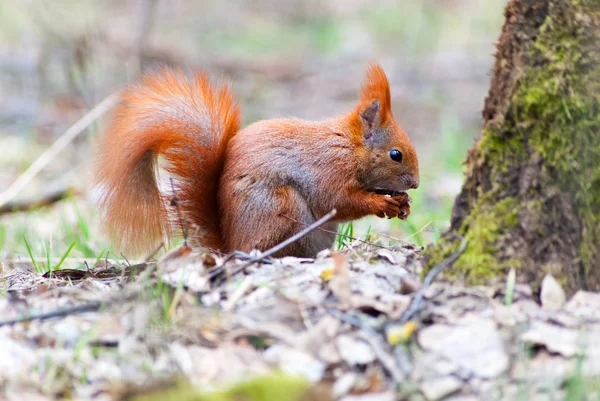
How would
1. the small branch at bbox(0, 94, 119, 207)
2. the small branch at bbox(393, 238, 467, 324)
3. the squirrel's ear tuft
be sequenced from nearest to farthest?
the small branch at bbox(393, 238, 467, 324) < the squirrel's ear tuft < the small branch at bbox(0, 94, 119, 207)

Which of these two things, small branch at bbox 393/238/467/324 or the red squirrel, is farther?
the red squirrel

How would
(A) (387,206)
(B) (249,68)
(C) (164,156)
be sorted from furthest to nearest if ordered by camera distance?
(B) (249,68) → (A) (387,206) → (C) (164,156)

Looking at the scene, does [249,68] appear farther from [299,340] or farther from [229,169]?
[299,340]

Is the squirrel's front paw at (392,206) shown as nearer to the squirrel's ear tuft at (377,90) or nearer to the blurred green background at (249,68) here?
the blurred green background at (249,68)

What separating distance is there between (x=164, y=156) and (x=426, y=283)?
4.13 ft

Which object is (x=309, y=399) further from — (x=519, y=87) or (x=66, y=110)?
(x=66, y=110)

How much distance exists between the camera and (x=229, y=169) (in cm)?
278

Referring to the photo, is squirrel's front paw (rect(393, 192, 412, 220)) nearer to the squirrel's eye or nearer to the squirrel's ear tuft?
the squirrel's eye

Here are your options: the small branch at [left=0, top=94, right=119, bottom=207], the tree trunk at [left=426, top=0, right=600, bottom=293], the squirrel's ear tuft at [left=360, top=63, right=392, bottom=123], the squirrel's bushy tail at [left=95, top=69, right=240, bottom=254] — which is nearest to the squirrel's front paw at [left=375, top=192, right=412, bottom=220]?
the squirrel's ear tuft at [left=360, top=63, right=392, bottom=123]

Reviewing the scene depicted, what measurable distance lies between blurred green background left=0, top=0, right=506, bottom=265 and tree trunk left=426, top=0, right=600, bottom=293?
91cm

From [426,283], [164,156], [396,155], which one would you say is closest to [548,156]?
[426,283]

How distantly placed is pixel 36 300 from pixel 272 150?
1088mm

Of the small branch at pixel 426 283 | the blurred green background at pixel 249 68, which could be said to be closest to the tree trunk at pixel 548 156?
the small branch at pixel 426 283

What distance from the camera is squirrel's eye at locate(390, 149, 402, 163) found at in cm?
306
